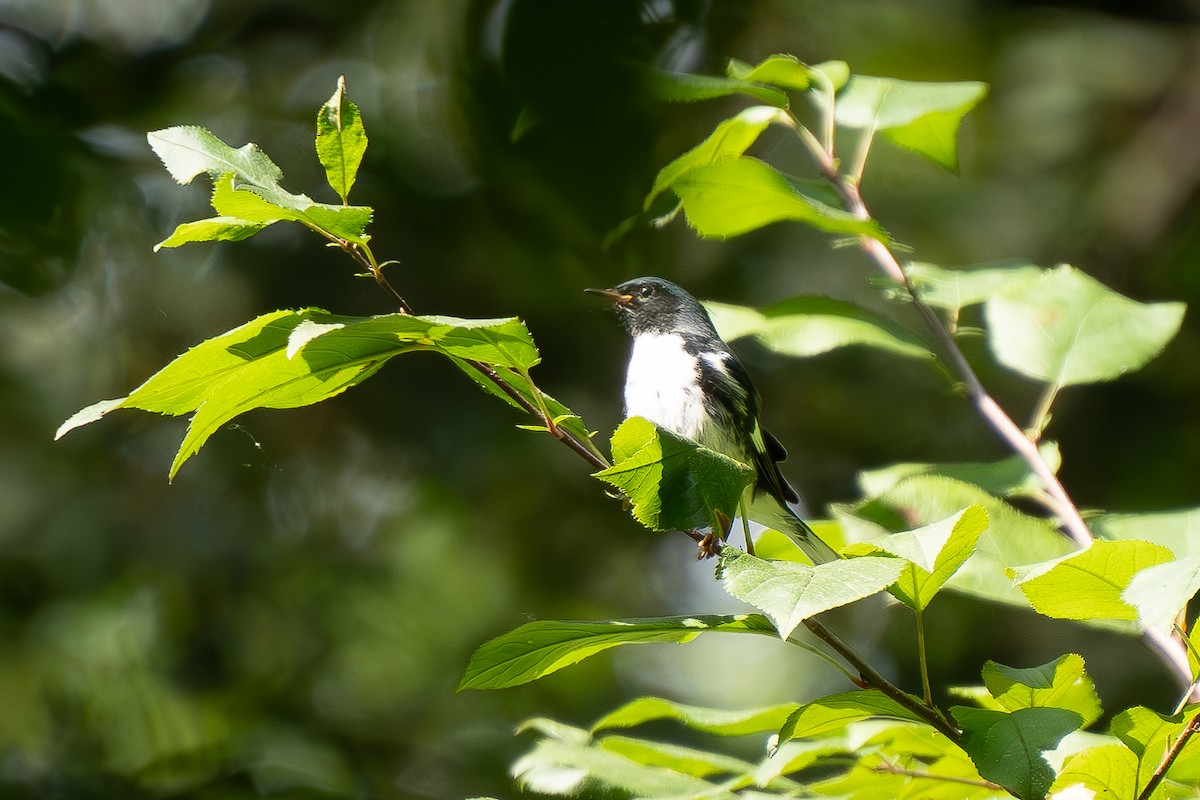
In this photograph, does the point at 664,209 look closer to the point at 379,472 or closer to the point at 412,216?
the point at 412,216

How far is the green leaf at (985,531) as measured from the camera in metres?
1.55

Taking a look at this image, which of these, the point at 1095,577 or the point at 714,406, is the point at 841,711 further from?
the point at 714,406

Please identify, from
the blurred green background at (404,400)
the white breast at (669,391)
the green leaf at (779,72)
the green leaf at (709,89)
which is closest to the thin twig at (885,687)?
the green leaf at (709,89)

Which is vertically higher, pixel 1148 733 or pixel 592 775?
pixel 1148 733

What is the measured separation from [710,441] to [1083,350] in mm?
A: 996

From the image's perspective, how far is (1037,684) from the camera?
116cm

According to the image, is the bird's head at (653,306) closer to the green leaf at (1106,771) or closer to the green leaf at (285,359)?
the green leaf at (285,359)

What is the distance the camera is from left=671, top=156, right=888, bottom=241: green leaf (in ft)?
5.43

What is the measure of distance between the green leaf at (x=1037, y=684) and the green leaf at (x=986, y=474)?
526 mm

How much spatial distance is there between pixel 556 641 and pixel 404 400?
3.55m

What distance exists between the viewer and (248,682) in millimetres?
4250

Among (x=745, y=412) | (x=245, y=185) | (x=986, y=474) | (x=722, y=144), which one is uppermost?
(x=245, y=185)

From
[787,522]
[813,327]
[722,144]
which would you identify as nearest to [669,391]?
[787,522]

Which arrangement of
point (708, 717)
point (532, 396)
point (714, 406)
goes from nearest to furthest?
point (532, 396)
point (708, 717)
point (714, 406)
